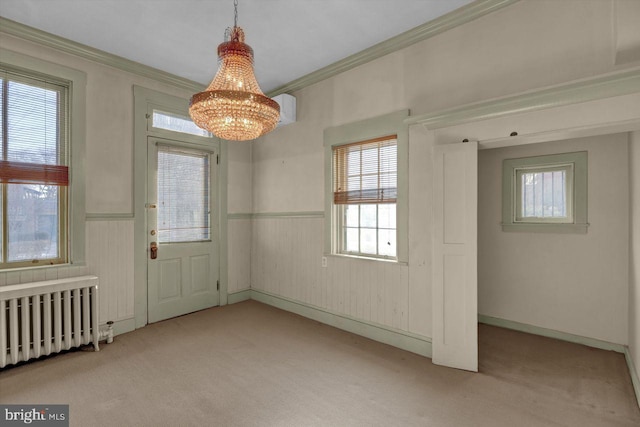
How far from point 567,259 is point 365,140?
253 centimetres

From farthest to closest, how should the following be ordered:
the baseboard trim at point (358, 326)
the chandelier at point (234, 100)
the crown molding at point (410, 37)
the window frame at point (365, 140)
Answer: the window frame at point (365, 140)
the baseboard trim at point (358, 326)
the crown molding at point (410, 37)
the chandelier at point (234, 100)

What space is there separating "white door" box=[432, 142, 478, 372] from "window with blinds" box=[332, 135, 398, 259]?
0.58 metres

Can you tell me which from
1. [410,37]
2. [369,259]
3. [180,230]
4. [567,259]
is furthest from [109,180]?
[567,259]

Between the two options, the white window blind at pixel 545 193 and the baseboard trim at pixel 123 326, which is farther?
the baseboard trim at pixel 123 326

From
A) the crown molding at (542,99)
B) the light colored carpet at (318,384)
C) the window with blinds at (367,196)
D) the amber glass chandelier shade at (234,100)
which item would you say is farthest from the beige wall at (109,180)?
the crown molding at (542,99)

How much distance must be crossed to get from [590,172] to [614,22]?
5.32 feet

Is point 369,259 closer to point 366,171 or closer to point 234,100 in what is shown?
point 366,171

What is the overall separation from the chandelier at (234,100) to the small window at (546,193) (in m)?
3.06

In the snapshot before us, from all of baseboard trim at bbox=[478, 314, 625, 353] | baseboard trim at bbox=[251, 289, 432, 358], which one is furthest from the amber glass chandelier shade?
baseboard trim at bbox=[478, 314, 625, 353]

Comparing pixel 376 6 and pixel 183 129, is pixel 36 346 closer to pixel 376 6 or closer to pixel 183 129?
pixel 183 129

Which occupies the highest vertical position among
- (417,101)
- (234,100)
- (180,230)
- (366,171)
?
(417,101)

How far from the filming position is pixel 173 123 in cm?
407

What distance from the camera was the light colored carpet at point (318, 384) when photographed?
82.9 inches

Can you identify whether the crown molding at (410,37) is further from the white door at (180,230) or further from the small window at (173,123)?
the white door at (180,230)
